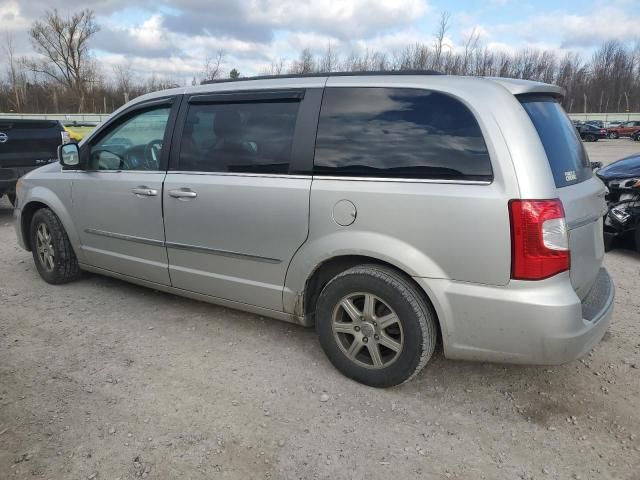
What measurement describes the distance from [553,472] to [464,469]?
405 millimetres

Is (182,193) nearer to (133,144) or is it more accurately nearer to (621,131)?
(133,144)

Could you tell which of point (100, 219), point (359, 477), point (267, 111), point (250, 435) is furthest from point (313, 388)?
point (100, 219)

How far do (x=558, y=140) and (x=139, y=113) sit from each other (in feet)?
10.1

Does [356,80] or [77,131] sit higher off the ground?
[77,131]

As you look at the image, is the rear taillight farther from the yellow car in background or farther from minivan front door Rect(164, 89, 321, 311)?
the yellow car in background

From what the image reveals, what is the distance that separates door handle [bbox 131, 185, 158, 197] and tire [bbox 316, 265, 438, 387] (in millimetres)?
1560

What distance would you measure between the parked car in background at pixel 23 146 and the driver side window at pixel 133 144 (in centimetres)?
432

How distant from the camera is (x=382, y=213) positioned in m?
2.73

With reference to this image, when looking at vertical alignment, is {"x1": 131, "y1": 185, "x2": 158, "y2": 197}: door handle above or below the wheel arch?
above

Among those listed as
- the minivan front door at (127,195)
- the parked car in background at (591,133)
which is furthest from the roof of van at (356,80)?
the parked car in background at (591,133)

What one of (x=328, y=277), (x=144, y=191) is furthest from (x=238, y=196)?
(x=144, y=191)

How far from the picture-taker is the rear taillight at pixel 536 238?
2.39m

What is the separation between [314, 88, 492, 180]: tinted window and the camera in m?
2.57

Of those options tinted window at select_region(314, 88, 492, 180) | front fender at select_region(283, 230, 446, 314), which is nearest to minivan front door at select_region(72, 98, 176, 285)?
front fender at select_region(283, 230, 446, 314)
